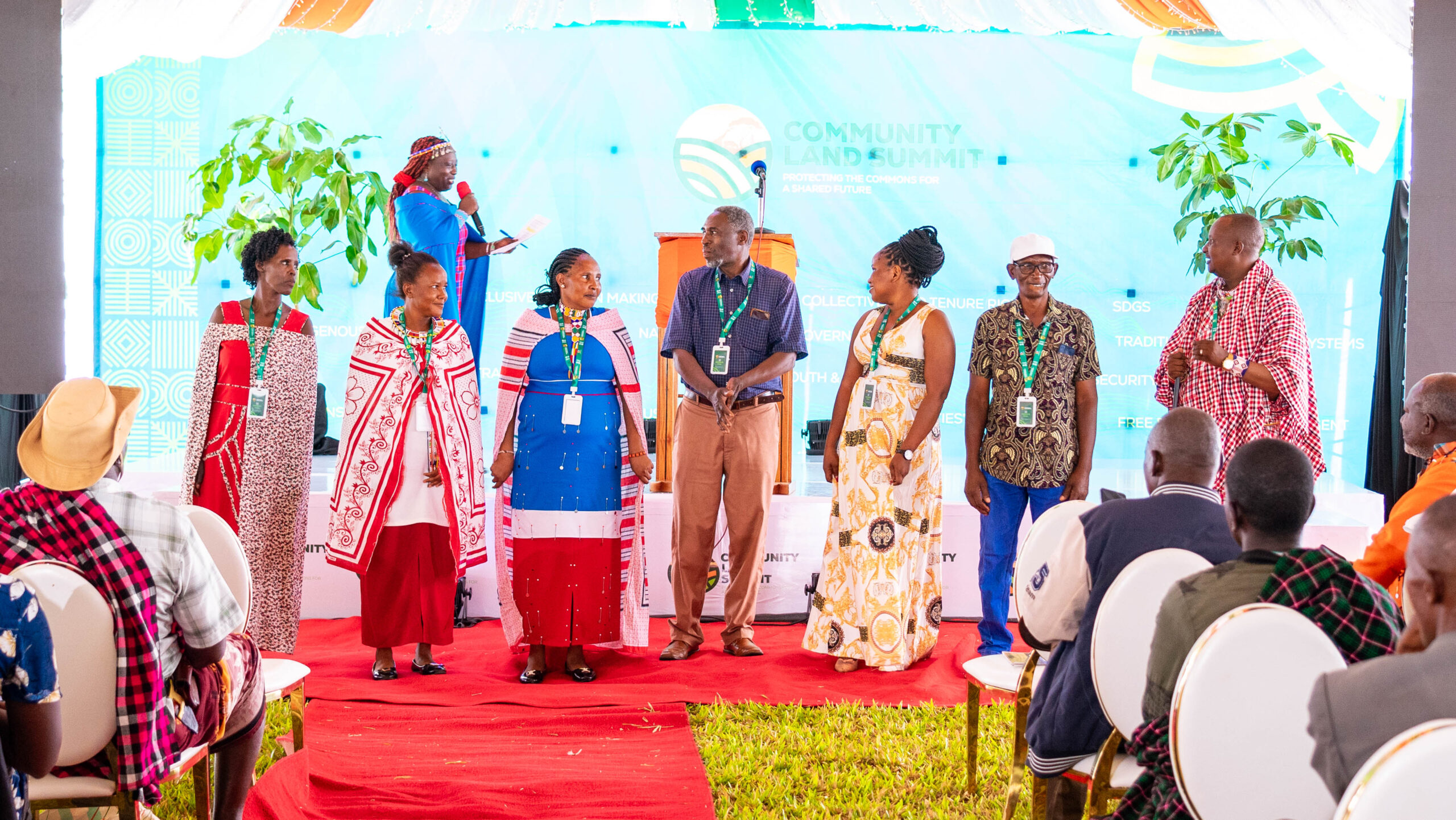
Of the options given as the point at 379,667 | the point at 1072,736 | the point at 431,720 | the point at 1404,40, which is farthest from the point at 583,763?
the point at 1404,40

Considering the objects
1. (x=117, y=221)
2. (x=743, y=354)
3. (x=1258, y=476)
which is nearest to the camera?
(x=1258, y=476)

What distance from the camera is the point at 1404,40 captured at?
4.35 m

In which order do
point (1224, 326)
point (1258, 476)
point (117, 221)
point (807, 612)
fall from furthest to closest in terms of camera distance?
point (117, 221), point (807, 612), point (1224, 326), point (1258, 476)

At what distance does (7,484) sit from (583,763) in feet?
9.44

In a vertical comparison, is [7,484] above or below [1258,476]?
below

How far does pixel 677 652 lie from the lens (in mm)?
4539

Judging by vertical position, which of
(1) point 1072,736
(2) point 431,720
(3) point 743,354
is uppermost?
(3) point 743,354

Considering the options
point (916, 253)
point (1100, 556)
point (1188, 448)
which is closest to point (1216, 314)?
point (916, 253)

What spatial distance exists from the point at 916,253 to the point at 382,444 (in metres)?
2.16

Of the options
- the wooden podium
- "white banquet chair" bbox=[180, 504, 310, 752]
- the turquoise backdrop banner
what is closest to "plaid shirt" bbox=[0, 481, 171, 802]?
"white banquet chair" bbox=[180, 504, 310, 752]

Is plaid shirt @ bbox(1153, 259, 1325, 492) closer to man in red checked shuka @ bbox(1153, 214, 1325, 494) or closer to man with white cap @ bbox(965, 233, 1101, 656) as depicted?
man in red checked shuka @ bbox(1153, 214, 1325, 494)

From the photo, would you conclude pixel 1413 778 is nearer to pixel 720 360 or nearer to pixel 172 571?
pixel 172 571

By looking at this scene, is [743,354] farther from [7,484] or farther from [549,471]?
[7,484]

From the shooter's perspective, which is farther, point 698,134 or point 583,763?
point 698,134
